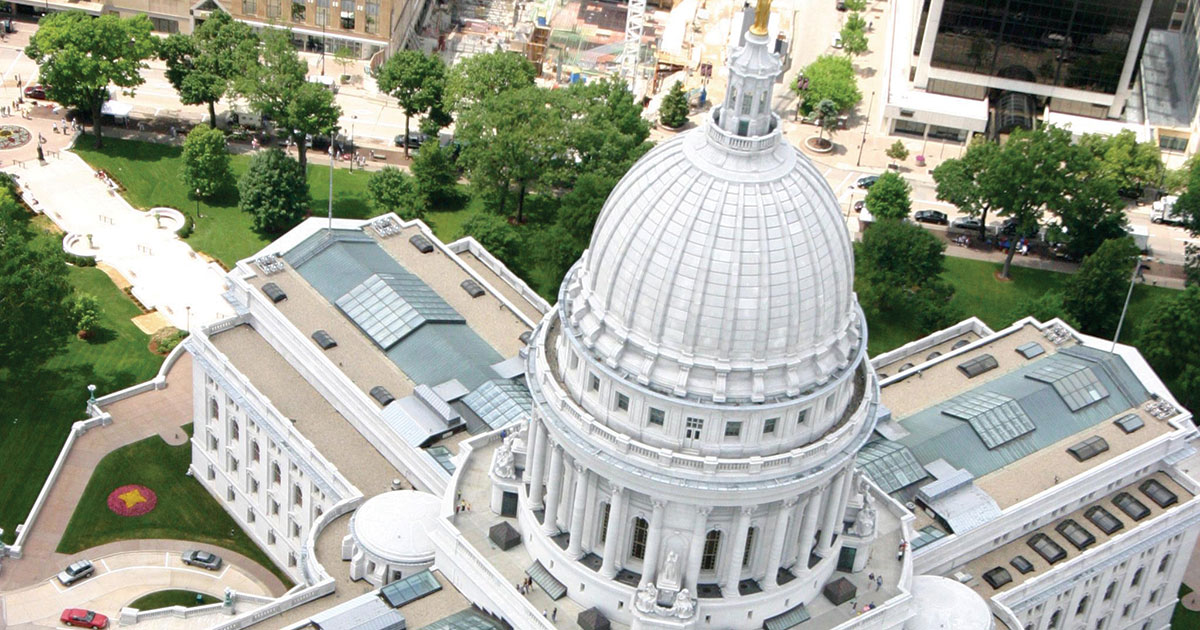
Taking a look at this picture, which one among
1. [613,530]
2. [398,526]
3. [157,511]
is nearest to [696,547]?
[613,530]

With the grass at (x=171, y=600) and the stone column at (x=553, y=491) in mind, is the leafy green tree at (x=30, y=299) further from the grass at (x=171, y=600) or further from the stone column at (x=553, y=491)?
the stone column at (x=553, y=491)

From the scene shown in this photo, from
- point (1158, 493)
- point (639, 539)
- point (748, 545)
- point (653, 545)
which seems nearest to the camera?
point (653, 545)

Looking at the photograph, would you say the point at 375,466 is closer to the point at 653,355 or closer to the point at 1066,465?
the point at 653,355

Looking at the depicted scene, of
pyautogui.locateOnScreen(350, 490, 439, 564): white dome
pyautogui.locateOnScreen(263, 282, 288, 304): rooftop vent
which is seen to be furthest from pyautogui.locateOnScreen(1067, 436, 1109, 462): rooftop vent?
pyautogui.locateOnScreen(263, 282, 288, 304): rooftop vent

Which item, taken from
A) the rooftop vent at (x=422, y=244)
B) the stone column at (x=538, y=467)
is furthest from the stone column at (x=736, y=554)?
the rooftop vent at (x=422, y=244)

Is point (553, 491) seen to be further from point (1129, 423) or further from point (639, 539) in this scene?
point (1129, 423)

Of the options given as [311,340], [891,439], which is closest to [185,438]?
[311,340]
